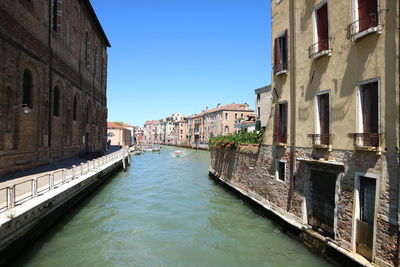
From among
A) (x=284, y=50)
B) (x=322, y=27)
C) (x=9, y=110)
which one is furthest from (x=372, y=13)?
(x=9, y=110)

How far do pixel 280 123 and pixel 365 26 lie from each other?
4.35 meters

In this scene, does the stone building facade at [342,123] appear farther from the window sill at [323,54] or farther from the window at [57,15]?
the window at [57,15]

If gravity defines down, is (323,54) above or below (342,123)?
above

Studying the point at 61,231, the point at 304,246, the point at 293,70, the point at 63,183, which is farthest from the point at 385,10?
the point at 63,183

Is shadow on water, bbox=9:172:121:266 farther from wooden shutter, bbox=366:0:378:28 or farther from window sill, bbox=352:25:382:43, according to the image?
wooden shutter, bbox=366:0:378:28

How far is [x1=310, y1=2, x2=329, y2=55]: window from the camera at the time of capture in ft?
24.6

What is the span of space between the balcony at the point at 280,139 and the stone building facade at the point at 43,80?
31.0ft

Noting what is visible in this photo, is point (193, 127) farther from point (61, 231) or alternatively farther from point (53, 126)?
point (61, 231)

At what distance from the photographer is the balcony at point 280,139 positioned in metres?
9.39

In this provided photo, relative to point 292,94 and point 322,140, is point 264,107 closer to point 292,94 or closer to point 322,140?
point 292,94

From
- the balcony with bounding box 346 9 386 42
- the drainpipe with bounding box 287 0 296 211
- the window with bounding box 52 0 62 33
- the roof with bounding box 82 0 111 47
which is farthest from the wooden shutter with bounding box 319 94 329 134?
the roof with bounding box 82 0 111 47

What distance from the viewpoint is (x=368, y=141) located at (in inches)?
231

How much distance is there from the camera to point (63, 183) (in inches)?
406

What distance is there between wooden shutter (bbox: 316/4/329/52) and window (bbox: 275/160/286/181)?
12.7 feet
